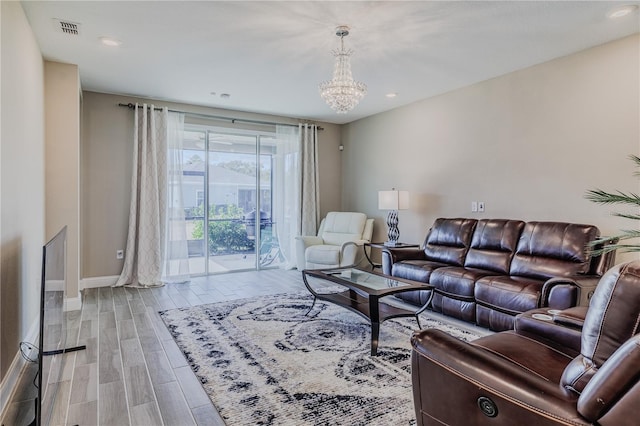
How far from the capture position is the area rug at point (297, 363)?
80.8 inches

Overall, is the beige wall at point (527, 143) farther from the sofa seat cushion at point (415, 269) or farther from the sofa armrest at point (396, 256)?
the sofa seat cushion at point (415, 269)

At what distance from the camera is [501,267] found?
373cm

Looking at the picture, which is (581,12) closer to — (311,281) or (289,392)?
(289,392)

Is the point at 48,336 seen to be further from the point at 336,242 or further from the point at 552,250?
the point at 336,242

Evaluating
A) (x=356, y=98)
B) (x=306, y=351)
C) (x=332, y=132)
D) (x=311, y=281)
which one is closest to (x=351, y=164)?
(x=332, y=132)

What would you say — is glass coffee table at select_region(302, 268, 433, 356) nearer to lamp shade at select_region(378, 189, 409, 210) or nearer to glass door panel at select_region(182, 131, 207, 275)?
lamp shade at select_region(378, 189, 409, 210)

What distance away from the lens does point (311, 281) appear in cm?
537

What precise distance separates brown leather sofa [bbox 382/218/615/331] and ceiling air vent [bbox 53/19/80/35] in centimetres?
371

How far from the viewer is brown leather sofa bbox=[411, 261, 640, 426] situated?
102cm

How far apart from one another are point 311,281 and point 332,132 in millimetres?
2931

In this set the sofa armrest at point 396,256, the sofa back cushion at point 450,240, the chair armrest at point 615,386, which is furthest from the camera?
the sofa armrest at point 396,256

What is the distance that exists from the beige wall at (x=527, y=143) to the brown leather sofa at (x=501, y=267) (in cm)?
37

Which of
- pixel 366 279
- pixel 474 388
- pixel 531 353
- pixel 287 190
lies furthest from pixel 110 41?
pixel 531 353

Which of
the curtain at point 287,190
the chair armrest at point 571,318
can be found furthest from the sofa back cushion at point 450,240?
the curtain at point 287,190
